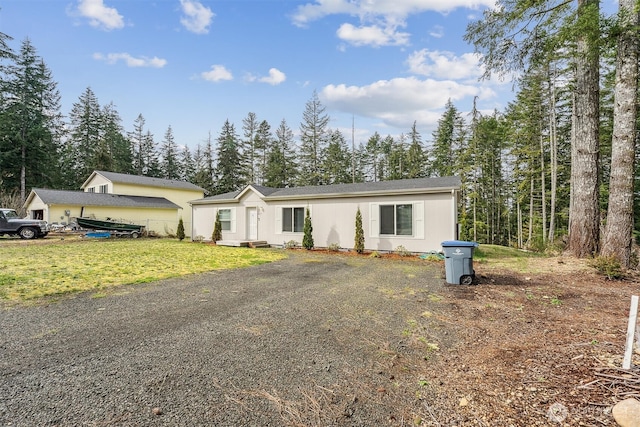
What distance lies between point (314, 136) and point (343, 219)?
19.9 meters

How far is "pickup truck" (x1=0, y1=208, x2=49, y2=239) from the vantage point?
1594 cm

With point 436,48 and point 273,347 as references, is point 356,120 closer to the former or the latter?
point 436,48

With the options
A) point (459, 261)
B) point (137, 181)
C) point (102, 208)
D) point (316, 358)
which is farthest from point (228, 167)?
point (316, 358)

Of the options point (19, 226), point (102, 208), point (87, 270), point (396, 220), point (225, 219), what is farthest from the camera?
point (102, 208)

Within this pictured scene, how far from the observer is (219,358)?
304 centimetres

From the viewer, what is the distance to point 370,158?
3475 cm

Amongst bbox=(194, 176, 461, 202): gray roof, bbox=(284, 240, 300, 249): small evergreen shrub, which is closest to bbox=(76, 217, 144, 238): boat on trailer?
bbox=(194, 176, 461, 202): gray roof

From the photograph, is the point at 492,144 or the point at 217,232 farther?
the point at 492,144

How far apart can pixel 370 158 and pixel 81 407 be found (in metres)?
34.4

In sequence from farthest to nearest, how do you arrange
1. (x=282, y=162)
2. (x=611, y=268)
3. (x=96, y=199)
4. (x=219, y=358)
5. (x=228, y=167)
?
(x=228, y=167) < (x=282, y=162) < (x=96, y=199) < (x=611, y=268) < (x=219, y=358)

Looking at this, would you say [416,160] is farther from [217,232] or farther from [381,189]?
[217,232]

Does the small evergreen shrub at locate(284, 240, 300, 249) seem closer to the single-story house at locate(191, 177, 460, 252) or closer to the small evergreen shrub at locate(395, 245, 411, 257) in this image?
the single-story house at locate(191, 177, 460, 252)

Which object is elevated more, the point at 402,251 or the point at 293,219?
the point at 293,219

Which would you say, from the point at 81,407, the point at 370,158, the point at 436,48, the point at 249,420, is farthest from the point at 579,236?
the point at 370,158
